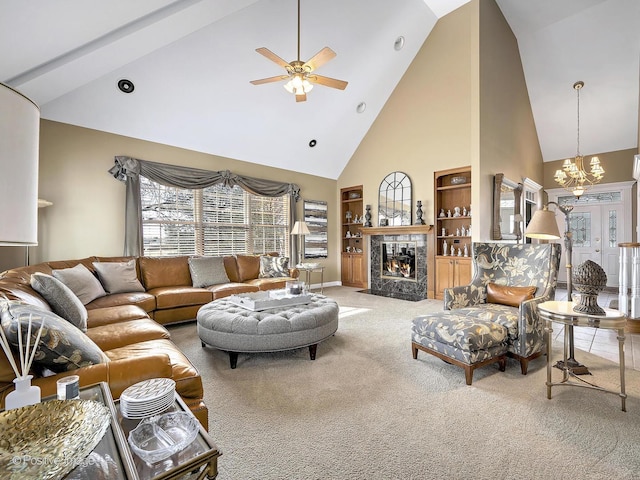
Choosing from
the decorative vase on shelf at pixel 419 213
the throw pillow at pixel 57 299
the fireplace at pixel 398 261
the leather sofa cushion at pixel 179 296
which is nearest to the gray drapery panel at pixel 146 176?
the leather sofa cushion at pixel 179 296

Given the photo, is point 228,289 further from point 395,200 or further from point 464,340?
point 395,200

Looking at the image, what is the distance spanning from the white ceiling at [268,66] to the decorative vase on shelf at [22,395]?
8.54 feet

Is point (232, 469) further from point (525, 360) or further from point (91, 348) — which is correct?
point (525, 360)

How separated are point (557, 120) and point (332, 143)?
5.14m

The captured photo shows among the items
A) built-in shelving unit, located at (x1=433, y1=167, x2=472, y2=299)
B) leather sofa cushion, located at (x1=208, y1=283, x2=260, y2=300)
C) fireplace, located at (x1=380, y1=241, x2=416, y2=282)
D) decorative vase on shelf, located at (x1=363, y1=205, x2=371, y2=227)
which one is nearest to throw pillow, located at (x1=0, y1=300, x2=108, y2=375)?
leather sofa cushion, located at (x1=208, y1=283, x2=260, y2=300)

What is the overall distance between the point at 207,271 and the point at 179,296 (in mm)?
698

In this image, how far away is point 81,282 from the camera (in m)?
3.32

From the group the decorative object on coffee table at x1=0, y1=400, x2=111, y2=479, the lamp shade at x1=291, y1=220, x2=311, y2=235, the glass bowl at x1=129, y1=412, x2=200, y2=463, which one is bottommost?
the glass bowl at x1=129, y1=412, x2=200, y2=463

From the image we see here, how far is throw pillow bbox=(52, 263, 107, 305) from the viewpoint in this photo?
3.22 m

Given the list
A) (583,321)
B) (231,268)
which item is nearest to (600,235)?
(583,321)

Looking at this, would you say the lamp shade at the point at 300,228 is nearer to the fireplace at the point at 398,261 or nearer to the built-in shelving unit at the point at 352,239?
the built-in shelving unit at the point at 352,239

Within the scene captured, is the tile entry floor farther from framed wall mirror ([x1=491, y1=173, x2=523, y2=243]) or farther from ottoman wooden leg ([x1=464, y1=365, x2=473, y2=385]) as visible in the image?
framed wall mirror ([x1=491, y1=173, x2=523, y2=243])

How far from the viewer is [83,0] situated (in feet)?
7.38

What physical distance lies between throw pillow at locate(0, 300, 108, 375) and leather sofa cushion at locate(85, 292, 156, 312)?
219 centimetres
